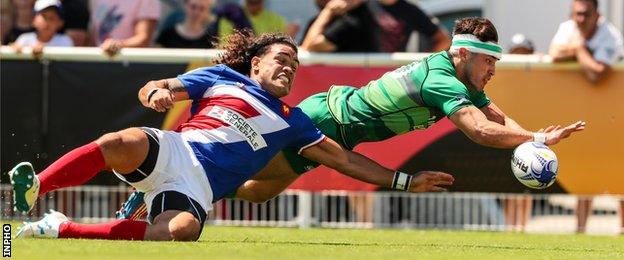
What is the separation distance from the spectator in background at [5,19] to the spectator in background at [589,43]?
220 inches

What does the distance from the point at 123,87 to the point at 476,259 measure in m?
6.07

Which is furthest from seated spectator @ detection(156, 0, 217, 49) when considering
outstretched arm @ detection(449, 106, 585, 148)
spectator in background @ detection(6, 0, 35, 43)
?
outstretched arm @ detection(449, 106, 585, 148)

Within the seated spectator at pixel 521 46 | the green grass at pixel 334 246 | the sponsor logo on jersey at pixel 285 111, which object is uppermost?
the seated spectator at pixel 521 46

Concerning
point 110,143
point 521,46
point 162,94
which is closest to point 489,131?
point 162,94

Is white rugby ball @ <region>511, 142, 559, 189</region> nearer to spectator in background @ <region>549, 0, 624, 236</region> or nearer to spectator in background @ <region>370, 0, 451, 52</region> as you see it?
spectator in background @ <region>549, 0, 624, 236</region>

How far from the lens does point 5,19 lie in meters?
15.6

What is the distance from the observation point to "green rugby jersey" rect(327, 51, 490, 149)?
10.6 metres

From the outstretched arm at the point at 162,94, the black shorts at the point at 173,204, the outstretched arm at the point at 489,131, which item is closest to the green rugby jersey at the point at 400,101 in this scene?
the outstretched arm at the point at 489,131

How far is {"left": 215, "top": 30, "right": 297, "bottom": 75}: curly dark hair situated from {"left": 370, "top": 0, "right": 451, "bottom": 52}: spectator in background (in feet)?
13.8

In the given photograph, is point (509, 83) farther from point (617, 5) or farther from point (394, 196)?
point (617, 5)

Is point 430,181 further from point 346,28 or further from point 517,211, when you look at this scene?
point 346,28

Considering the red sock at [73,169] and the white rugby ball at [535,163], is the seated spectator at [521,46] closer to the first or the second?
the white rugby ball at [535,163]

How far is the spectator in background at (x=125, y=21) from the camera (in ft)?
49.7

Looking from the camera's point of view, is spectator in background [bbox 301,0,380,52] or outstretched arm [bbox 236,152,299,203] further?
spectator in background [bbox 301,0,380,52]
